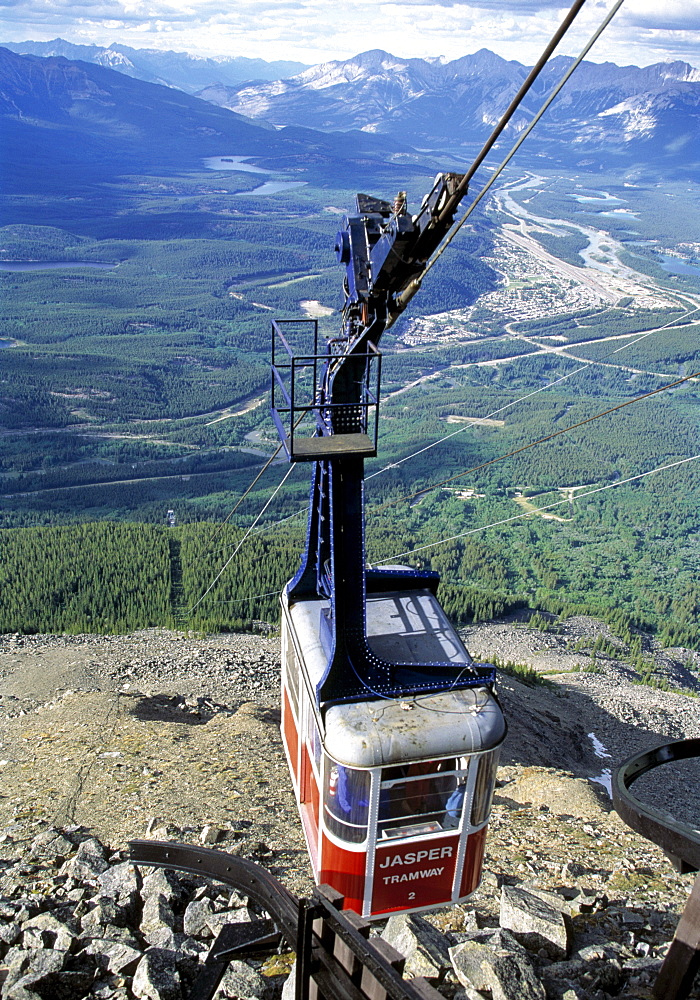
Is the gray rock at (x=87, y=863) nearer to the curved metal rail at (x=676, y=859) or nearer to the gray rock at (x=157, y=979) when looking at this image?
the gray rock at (x=157, y=979)

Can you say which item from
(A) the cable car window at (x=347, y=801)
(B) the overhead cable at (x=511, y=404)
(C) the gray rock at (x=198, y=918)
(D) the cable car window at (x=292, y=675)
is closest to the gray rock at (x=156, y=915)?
(C) the gray rock at (x=198, y=918)

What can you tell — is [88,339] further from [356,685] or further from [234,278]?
[356,685]

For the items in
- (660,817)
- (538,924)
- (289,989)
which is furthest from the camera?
(538,924)

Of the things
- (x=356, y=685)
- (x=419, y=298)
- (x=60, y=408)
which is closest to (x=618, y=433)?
(x=60, y=408)

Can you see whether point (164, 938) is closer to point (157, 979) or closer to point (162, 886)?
point (157, 979)

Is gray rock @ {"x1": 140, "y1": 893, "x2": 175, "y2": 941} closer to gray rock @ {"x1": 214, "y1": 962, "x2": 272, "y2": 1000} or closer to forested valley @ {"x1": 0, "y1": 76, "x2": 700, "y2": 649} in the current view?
gray rock @ {"x1": 214, "y1": 962, "x2": 272, "y2": 1000}

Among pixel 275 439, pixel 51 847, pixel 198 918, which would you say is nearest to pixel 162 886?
pixel 198 918
